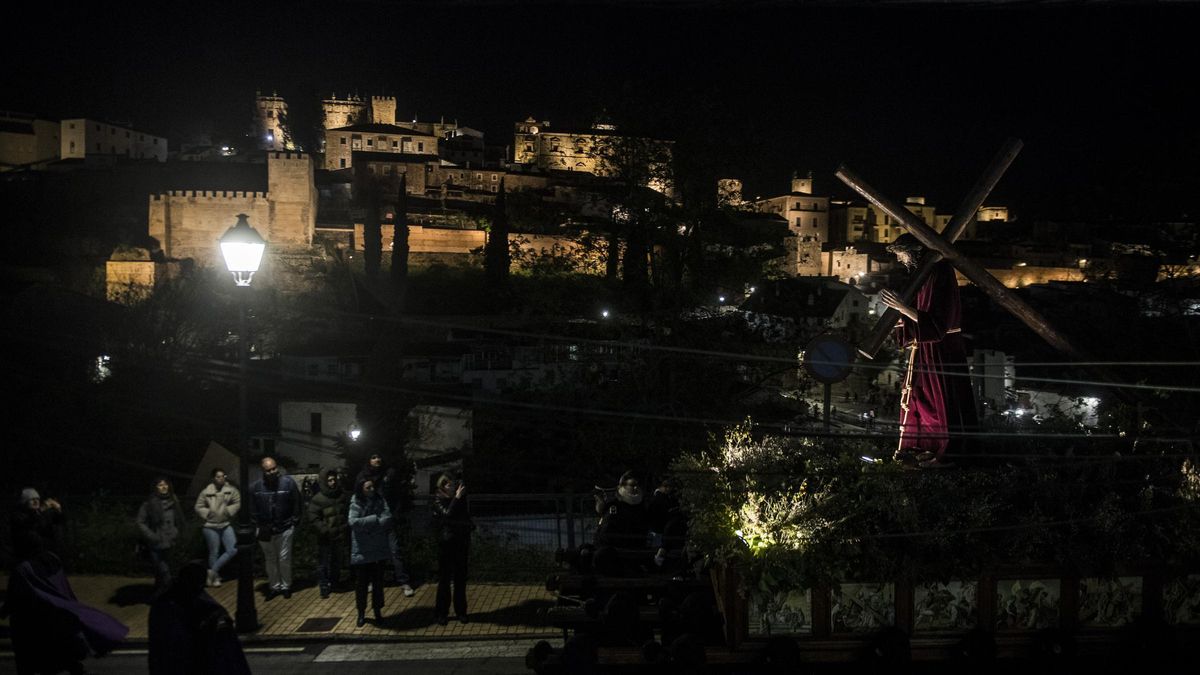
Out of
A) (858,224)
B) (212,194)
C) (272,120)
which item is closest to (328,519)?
(212,194)

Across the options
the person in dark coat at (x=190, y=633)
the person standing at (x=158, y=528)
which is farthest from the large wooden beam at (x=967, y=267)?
the person standing at (x=158, y=528)

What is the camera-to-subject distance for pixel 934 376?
7.68 meters

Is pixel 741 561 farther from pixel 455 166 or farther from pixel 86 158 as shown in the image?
pixel 86 158

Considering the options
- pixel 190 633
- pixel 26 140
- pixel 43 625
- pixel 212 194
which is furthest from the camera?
pixel 26 140

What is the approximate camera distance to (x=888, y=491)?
6.51m

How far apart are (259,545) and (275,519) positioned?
4.30 feet

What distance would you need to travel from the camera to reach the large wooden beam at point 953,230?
7484mm

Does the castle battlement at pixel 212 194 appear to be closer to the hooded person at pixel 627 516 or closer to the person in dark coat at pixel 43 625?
the person in dark coat at pixel 43 625

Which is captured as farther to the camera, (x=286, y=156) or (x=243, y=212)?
(x=286, y=156)

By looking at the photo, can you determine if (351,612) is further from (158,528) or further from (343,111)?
(343,111)

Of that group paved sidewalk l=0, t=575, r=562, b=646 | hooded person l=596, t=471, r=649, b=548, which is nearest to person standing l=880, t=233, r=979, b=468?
hooded person l=596, t=471, r=649, b=548

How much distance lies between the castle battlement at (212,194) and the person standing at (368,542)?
69963 millimetres

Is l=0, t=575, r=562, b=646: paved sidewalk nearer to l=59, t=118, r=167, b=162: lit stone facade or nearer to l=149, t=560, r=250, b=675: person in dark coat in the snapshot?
l=149, t=560, r=250, b=675: person in dark coat

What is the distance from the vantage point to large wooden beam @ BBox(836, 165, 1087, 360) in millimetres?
7660
